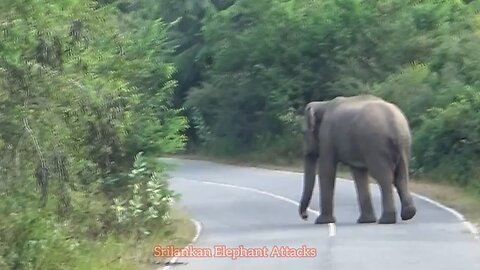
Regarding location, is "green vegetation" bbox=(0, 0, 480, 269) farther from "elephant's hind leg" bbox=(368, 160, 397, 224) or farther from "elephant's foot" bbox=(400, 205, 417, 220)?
"elephant's foot" bbox=(400, 205, 417, 220)

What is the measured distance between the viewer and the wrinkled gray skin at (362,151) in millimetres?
24531

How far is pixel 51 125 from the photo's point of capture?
1517cm

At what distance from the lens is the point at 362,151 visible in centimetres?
2506

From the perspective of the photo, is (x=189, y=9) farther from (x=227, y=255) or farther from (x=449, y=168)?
(x=227, y=255)

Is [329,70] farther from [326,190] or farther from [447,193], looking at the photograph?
[326,190]

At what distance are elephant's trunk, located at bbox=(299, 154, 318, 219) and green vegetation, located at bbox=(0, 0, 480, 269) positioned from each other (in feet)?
8.24

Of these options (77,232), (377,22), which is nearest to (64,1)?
(77,232)

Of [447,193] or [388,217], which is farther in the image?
[447,193]

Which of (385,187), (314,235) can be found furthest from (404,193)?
(314,235)

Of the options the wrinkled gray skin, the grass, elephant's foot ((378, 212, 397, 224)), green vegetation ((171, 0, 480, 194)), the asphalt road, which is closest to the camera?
the asphalt road

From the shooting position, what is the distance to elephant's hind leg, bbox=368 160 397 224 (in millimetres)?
24000

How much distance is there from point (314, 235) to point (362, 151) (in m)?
3.42

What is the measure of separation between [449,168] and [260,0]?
56.4 feet

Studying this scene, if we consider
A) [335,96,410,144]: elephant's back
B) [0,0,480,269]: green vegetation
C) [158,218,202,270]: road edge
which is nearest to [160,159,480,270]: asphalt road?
[158,218,202,270]: road edge
